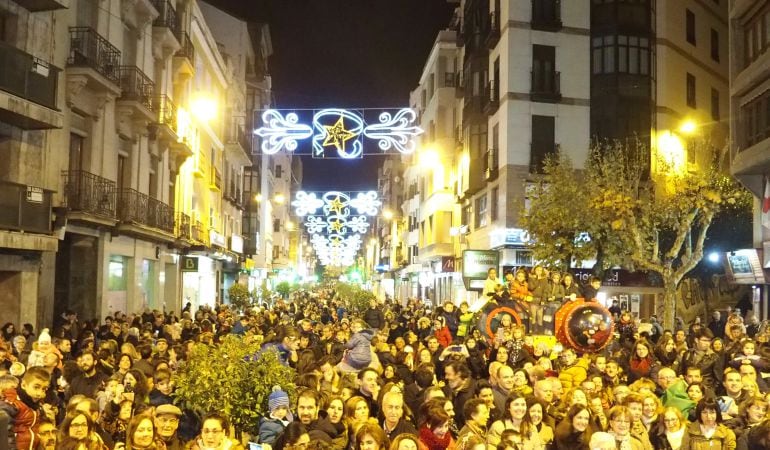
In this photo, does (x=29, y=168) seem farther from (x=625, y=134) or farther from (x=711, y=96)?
(x=711, y=96)

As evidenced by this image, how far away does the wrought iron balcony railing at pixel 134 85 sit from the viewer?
87.6 feet

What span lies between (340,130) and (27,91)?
9.41m

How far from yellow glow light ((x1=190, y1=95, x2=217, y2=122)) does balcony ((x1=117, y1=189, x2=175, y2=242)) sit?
8.15m

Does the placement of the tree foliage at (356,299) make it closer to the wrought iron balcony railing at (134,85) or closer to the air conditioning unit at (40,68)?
the wrought iron balcony railing at (134,85)

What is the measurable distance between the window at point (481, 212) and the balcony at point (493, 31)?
703 cm

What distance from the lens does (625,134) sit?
35.5 metres

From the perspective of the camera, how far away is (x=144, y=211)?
2847 centimetres

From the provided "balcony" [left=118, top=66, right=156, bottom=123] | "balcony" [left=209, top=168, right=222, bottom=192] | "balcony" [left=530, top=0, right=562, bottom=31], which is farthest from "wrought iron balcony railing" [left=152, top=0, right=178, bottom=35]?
"balcony" [left=530, top=0, right=562, bottom=31]

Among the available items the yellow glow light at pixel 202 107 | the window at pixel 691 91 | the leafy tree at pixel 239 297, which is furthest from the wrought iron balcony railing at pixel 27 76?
the window at pixel 691 91

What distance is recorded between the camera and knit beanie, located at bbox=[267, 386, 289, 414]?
832 centimetres

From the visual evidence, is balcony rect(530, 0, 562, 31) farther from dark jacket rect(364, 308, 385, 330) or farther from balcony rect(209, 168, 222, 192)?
balcony rect(209, 168, 222, 192)

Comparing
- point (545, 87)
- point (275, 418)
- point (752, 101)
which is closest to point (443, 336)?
point (275, 418)

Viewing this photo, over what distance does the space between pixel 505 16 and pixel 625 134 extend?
7.12 meters

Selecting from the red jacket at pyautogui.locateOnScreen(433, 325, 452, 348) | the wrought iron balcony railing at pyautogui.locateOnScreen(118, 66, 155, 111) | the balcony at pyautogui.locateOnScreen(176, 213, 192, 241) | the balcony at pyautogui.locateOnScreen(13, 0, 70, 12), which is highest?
the balcony at pyautogui.locateOnScreen(13, 0, 70, 12)
